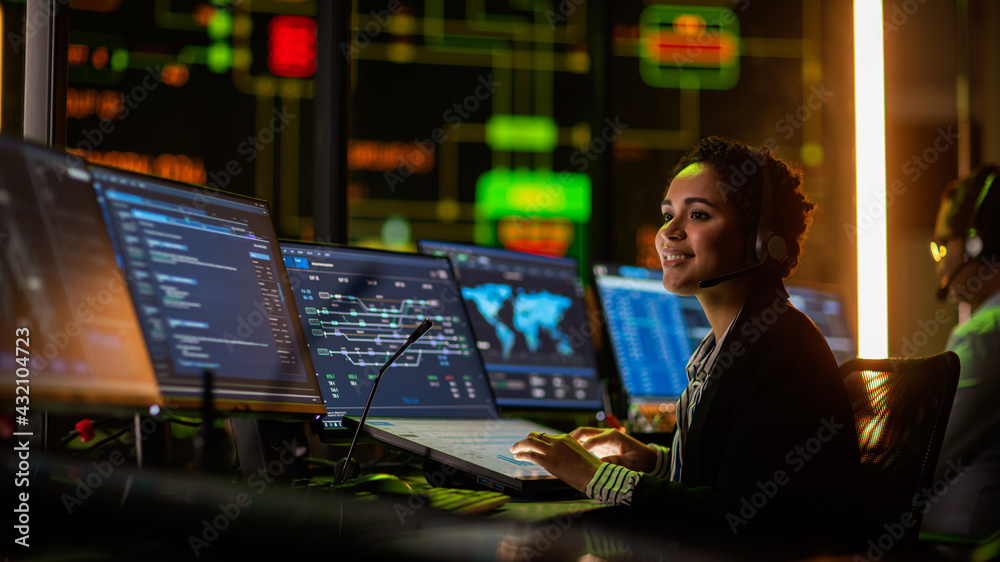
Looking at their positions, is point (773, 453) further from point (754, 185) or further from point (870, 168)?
point (870, 168)

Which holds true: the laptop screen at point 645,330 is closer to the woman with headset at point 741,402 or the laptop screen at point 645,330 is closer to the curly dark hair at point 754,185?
the woman with headset at point 741,402

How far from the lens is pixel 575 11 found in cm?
602

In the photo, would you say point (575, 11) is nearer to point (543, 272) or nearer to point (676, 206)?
point (543, 272)

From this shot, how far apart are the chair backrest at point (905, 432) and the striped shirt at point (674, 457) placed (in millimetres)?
295

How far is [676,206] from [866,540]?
588mm

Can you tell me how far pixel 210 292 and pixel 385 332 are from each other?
0.44 metres

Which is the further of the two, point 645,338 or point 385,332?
point 645,338

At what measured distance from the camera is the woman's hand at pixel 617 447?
1482mm

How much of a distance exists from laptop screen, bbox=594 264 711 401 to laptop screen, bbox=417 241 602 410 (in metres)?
0.10

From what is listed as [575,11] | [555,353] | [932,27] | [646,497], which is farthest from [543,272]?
[575,11]

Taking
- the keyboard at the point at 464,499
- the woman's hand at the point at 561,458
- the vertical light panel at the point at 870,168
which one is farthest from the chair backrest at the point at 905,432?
the vertical light panel at the point at 870,168

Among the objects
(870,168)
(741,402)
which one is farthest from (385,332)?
(870,168)

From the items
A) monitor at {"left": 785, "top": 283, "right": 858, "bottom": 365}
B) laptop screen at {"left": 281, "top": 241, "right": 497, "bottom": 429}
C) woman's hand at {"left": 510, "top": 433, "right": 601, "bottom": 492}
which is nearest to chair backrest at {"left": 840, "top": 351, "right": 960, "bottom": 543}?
woman's hand at {"left": 510, "top": 433, "right": 601, "bottom": 492}

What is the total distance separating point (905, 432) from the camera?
1.36 metres
